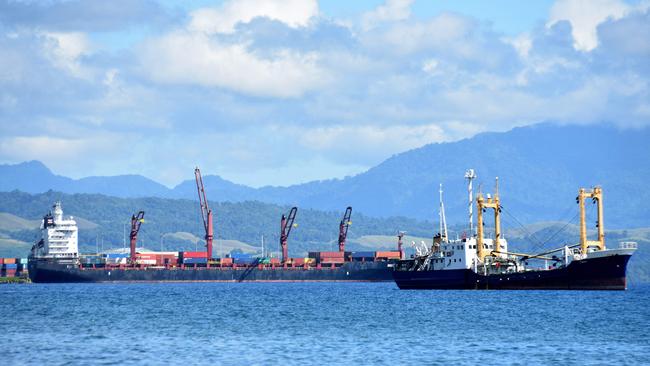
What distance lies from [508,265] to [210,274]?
78571 mm

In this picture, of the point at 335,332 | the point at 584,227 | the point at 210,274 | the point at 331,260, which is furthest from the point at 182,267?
the point at 335,332

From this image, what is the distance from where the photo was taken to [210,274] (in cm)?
19012

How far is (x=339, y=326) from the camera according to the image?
2926 inches

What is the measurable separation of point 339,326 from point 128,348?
18.5 metres

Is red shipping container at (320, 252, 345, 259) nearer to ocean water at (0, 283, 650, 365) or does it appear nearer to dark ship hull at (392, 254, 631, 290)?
dark ship hull at (392, 254, 631, 290)

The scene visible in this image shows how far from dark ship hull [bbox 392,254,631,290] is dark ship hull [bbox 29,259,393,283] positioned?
5953 cm

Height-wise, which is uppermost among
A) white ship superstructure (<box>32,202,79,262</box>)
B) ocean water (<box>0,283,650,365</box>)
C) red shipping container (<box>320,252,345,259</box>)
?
white ship superstructure (<box>32,202,79,262</box>)

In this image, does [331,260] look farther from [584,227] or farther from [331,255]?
[584,227]

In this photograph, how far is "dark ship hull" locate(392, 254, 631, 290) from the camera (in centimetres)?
11019

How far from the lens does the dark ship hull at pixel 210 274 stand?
18362 cm

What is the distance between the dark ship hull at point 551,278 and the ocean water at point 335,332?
4149mm

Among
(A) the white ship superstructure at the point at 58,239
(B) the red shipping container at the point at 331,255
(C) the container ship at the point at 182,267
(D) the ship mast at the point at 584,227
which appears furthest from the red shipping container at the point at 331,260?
(D) the ship mast at the point at 584,227

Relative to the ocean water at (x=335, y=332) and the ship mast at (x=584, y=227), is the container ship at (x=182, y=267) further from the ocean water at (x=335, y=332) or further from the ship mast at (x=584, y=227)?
the ocean water at (x=335, y=332)

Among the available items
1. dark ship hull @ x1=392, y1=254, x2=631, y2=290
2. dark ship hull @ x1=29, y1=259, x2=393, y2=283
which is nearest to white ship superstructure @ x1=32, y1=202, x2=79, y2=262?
dark ship hull @ x1=29, y1=259, x2=393, y2=283
